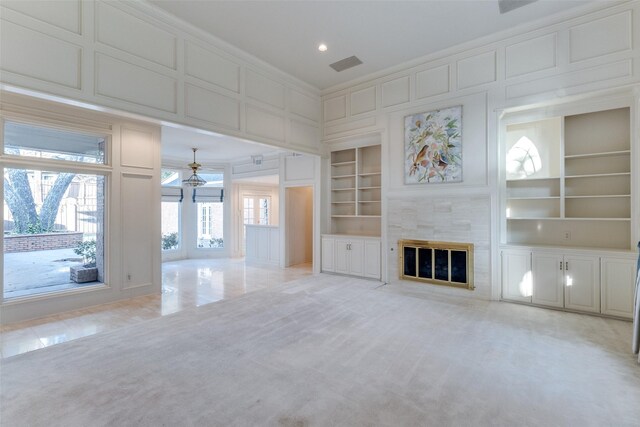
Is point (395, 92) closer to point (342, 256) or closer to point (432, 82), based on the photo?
point (432, 82)

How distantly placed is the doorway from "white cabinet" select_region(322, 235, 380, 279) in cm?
145

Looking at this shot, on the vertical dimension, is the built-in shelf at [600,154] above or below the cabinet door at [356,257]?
above

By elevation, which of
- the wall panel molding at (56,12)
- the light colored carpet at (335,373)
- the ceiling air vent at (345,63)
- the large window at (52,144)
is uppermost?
the ceiling air vent at (345,63)

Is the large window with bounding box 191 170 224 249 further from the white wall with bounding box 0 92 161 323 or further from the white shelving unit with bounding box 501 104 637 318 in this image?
the white shelving unit with bounding box 501 104 637 318

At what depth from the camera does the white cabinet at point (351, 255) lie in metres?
5.83

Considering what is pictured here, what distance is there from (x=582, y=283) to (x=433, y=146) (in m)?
2.82

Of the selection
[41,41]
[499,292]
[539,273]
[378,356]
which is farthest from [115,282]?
[539,273]

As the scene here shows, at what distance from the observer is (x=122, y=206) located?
15.3 ft

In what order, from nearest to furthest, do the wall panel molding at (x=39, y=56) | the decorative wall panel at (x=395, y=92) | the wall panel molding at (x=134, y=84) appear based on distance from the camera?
1. the wall panel molding at (x=39, y=56)
2. the wall panel molding at (x=134, y=84)
3. the decorative wall panel at (x=395, y=92)

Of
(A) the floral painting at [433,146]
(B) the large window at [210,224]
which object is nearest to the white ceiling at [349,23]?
(A) the floral painting at [433,146]

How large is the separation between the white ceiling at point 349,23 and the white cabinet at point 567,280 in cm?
328

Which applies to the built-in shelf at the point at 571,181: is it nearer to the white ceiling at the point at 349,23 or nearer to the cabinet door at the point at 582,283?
the cabinet door at the point at 582,283

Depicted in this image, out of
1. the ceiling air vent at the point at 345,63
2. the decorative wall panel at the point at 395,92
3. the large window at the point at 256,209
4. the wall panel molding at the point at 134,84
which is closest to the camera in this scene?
the wall panel molding at the point at 134,84

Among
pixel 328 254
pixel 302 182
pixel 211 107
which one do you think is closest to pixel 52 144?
pixel 211 107
